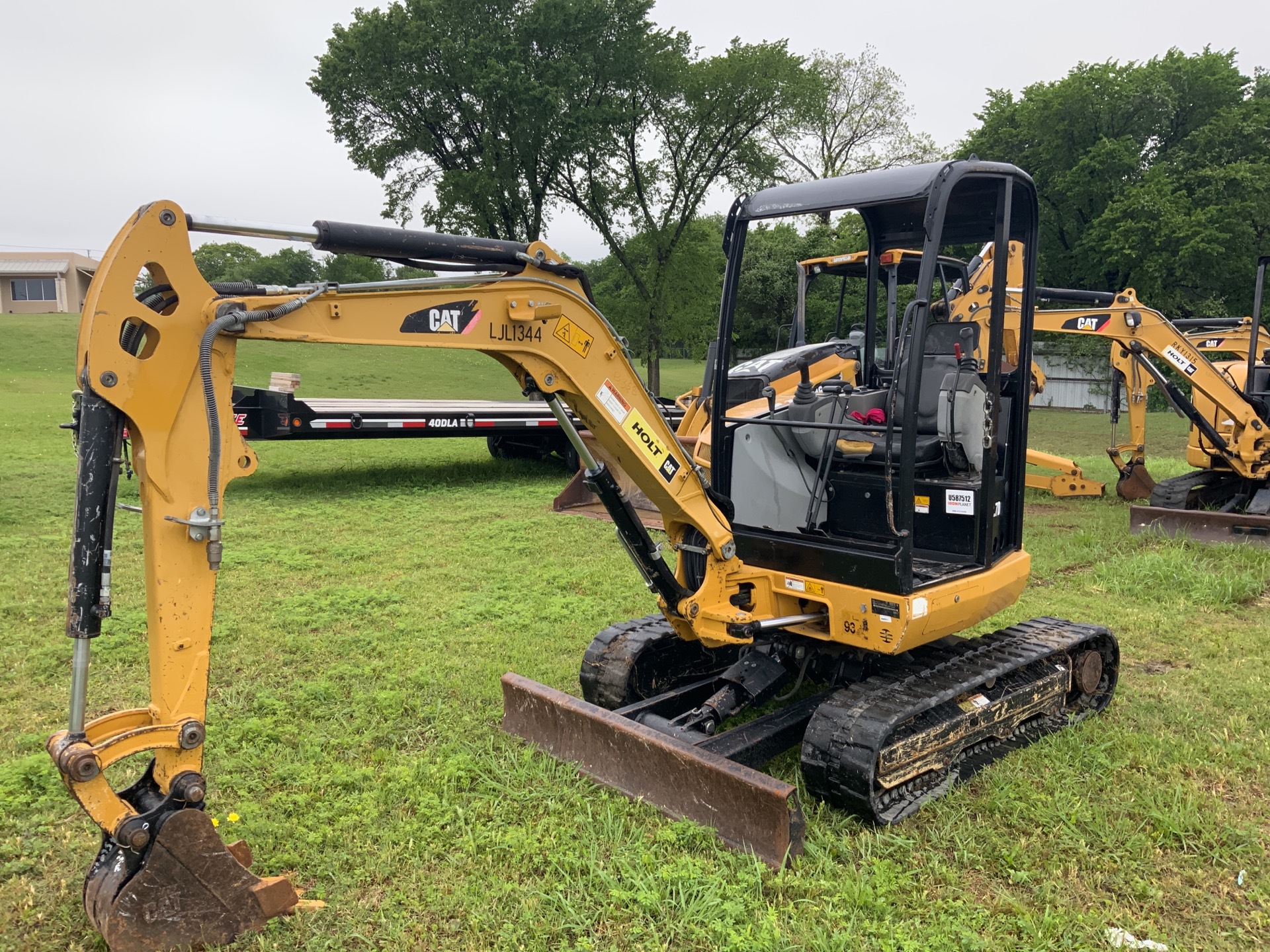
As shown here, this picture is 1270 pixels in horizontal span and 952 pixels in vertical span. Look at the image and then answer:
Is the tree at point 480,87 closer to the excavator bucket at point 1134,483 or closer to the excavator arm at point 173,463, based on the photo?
the excavator bucket at point 1134,483

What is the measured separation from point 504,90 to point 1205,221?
2127 centimetres

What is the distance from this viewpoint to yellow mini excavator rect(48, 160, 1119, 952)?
2.98 meters

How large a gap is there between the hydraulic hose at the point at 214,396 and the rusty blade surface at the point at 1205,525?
383 inches

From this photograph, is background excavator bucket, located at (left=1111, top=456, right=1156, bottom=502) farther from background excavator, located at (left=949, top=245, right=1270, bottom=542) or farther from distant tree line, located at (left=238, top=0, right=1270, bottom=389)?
distant tree line, located at (left=238, top=0, right=1270, bottom=389)

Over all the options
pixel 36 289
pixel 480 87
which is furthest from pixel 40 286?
pixel 480 87

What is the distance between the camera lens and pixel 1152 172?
2975 cm

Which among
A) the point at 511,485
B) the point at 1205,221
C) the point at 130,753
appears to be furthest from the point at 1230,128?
the point at 130,753

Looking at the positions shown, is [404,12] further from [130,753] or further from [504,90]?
[130,753]

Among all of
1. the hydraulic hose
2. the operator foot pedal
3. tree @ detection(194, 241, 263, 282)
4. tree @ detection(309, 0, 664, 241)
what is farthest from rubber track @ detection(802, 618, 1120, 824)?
tree @ detection(194, 241, 263, 282)

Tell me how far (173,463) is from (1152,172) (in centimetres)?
3380

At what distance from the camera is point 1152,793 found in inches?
169

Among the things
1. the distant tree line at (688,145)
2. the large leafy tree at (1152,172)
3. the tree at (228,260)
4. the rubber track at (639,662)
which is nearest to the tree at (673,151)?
the distant tree line at (688,145)

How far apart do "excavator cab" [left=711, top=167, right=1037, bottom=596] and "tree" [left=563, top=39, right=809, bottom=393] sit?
20573 millimetres

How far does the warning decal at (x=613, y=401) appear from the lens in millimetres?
3990
